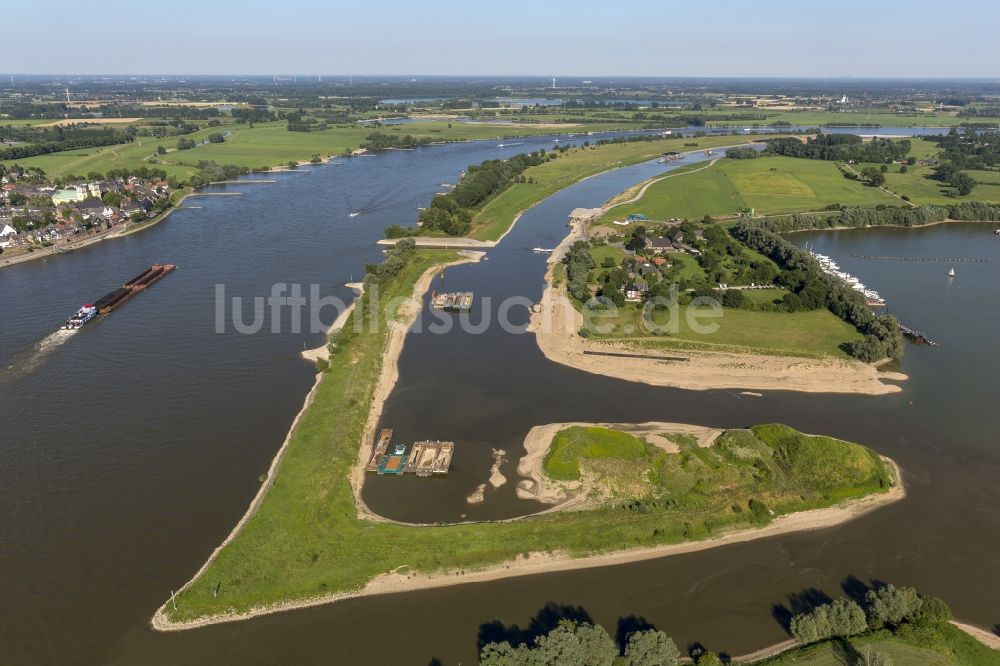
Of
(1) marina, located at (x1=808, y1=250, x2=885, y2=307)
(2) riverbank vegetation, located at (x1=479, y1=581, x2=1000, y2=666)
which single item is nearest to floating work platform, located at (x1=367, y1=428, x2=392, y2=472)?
(2) riverbank vegetation, located at (x1=479, y1=581, x2=1000, y2=666)

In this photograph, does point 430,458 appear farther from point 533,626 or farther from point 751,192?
point 751,192

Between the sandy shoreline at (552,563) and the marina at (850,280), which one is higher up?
the marina at (850,280)

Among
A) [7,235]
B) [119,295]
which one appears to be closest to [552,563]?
[119,295]

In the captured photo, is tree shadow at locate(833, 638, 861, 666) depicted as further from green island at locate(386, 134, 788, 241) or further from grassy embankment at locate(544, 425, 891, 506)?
green island at locate(386, 134, 788, 241)

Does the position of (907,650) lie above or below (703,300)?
below

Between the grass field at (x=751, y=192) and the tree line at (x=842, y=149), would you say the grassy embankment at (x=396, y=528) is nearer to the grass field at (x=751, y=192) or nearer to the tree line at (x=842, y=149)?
the grass field at (x=751, y=192)

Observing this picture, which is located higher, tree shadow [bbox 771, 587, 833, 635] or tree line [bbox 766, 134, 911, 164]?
tree line [bbox 766, 134, 911, 164]

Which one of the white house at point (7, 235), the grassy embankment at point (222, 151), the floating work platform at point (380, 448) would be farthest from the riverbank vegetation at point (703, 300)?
the grassy embankment at point (222, 151)
